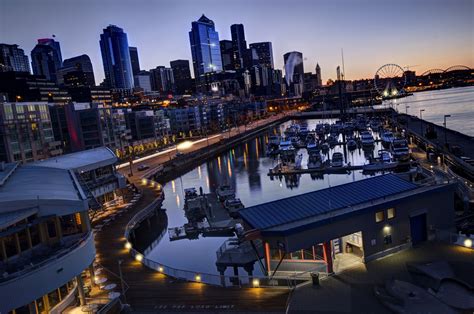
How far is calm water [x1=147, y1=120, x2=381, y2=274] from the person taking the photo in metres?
27.5

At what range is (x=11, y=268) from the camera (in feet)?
44.7

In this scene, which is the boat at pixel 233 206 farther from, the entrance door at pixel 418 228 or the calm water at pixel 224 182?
the entrance door at pixel 418 228

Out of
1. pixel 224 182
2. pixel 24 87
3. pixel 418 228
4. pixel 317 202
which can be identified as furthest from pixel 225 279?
pixel 24 87

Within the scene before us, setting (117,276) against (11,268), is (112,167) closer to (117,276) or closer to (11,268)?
(117,276)

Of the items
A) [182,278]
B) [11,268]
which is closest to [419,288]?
[182,278]

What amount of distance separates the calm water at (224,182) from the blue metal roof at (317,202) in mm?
8065

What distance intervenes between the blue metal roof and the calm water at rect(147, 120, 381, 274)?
8065 mm

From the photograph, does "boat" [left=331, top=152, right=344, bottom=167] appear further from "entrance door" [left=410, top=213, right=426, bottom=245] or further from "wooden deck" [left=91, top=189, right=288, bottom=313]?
"wooden deck" [left=91, top=189, right=288, bottom=313]

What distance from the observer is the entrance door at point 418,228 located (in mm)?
16859

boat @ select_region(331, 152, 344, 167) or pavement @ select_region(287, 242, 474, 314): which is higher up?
pavement @ select_region(287, 242, 474, 314)

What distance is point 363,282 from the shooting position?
1413 centimetres

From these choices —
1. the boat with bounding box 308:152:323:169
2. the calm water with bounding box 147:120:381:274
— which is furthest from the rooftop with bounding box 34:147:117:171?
the boat with bounding box 308:152:323:169

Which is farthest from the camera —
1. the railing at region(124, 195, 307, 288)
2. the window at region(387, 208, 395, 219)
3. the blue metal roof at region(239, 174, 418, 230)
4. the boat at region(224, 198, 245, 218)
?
the boat at region(224, 198, 245, 218)

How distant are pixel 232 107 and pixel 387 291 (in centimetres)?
16418
